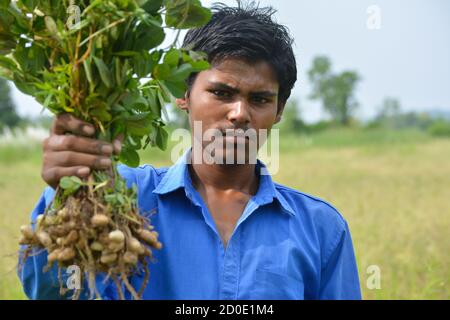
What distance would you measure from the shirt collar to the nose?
0.26 metres

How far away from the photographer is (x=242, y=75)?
2172 mm

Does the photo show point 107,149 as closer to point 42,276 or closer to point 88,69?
point 88,69

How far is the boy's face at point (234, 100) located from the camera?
2141mm

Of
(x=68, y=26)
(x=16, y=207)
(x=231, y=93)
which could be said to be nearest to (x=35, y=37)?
(x=68, y=26)

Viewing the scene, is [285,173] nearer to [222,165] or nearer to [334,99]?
[222,165]

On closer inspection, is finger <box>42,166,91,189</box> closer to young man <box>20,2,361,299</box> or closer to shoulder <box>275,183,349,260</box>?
young man <box>20,2,361,299</box>

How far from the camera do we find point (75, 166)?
173 centimetres

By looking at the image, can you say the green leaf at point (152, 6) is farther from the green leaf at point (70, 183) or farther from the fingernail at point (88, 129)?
the green leaf at point (70, 183)

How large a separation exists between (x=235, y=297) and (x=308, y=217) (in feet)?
1.31

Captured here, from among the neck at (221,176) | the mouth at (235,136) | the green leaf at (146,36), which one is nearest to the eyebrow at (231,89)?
the mouth at (235,136)

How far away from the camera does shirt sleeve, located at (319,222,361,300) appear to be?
218 cm

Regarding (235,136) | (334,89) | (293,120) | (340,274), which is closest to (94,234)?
(235,136)

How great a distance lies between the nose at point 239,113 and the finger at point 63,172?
22.3 inches

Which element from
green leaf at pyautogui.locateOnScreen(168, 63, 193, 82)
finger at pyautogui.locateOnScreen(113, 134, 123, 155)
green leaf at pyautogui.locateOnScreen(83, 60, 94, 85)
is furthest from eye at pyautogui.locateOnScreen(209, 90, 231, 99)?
green leaf at pyautogui.locateOnScreen(83, 60, 94, 85)
